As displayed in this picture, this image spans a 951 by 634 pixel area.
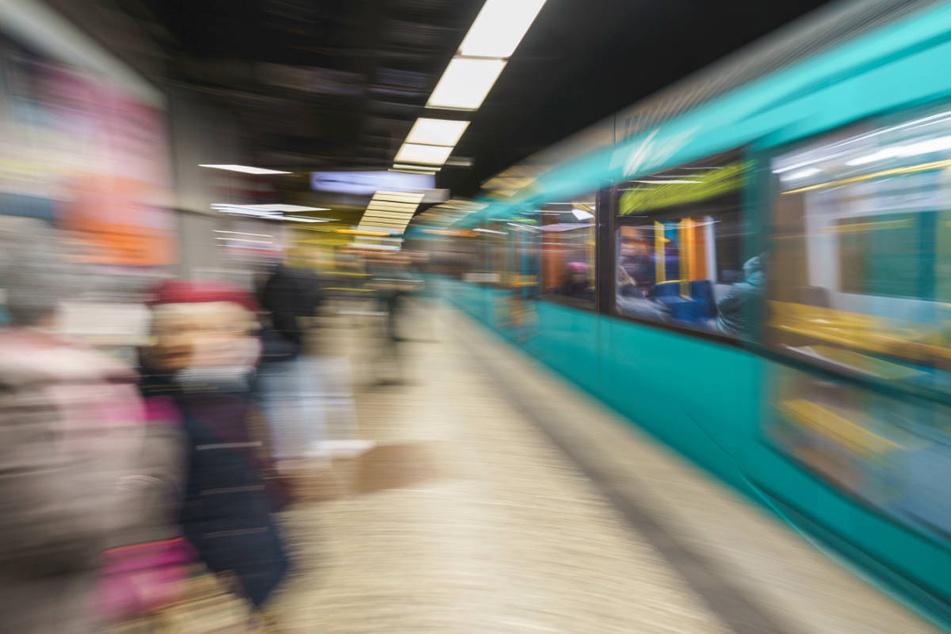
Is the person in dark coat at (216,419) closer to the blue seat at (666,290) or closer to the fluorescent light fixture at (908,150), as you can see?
the fluorescent light fixture at (908,150)

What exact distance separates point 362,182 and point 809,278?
680 centimetres

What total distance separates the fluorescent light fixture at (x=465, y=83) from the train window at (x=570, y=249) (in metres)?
1.59

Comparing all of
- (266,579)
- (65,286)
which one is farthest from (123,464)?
(266,579)

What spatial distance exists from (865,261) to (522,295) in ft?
18.5

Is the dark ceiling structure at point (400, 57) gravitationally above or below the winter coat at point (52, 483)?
above

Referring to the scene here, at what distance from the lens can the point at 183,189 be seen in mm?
5113

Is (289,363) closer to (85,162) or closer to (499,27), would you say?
(85,162)

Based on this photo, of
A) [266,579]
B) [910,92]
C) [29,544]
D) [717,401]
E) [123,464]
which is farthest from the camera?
[717,401]

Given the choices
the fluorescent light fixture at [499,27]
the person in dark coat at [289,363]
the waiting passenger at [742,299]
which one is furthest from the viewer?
the fluorescent light fixture at [499,27]

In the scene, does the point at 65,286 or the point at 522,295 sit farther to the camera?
the point at 522,295

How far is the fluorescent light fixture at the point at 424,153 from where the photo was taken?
1079cm

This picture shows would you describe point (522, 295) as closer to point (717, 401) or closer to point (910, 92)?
point (717, 401)

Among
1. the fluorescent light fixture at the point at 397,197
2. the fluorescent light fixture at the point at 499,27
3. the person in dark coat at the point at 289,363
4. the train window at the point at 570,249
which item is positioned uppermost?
the fluorescent light fixture at the point at 499,27

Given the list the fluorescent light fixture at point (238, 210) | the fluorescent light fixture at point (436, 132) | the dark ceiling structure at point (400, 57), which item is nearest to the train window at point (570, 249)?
the dark ceiling structure at point (400, 57)
